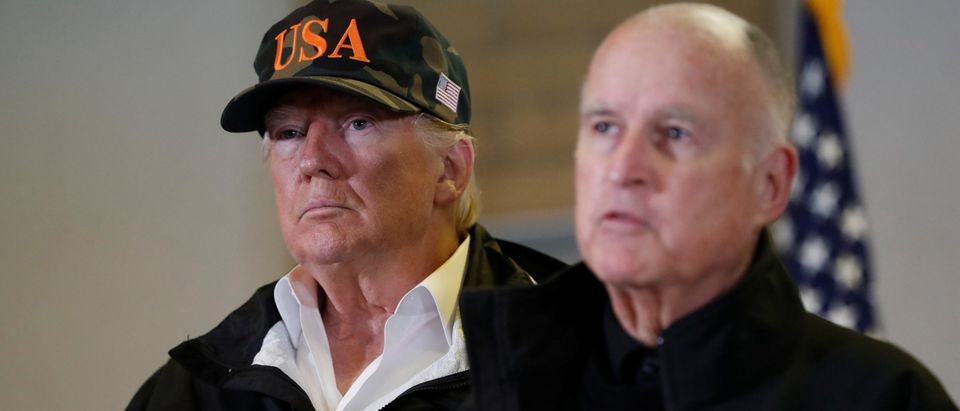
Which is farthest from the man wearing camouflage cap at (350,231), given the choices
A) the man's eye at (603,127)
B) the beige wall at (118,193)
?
the beige wall at (118,193)

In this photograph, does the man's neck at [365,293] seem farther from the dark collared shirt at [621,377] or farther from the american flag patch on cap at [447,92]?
the dark collared shirt at [621,377]

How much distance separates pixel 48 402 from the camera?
3855 mm

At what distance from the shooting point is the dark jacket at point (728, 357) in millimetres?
1267

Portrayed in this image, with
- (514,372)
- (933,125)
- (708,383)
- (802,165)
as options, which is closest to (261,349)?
(514,372)

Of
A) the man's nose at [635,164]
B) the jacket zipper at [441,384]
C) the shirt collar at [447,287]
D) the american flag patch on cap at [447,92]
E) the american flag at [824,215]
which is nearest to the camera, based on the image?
the man's nose at [635,164]

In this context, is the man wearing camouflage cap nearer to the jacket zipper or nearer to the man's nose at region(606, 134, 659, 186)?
the jacket zipper

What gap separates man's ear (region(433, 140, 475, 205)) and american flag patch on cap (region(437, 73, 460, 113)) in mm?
70

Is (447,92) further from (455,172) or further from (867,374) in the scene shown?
(867,374)

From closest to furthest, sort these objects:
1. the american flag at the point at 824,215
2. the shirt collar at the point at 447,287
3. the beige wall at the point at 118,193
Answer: the shirt collar at the point at 447,287 < the american flag at the point at 824,215 < the beige wall at the point at 118,193

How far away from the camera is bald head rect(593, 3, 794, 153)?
1265 mm

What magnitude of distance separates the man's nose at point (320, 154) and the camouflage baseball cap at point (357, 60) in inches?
3.5

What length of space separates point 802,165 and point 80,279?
7.71 ft

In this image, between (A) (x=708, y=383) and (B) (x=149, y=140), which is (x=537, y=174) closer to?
(B) (x=149, y=140)

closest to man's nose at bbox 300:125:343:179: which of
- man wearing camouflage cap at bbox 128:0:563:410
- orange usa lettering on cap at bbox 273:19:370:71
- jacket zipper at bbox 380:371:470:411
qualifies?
man wearing camouflage cap at bbox 128:0:563:410
